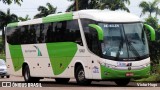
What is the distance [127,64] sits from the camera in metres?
20.7

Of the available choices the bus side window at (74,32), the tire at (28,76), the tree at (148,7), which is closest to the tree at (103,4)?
the tree at (148,7)

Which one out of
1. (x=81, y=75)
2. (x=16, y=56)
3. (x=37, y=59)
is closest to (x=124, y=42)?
(x=81, y=75)

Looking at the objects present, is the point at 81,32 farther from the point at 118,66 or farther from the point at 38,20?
the point at 38,20

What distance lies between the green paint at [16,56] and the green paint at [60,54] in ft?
11.8

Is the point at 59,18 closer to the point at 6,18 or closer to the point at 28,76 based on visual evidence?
the point at 28,76

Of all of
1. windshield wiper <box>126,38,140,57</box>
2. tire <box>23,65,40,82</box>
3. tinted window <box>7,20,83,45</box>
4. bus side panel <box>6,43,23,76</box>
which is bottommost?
tire <box>23,65,40,82</box>

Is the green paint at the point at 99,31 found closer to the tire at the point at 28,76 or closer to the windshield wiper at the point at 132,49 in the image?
the windshield wiper at the point at 132,49

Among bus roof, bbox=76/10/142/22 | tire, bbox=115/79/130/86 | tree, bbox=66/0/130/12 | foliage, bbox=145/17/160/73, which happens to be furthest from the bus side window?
tree, bbox=66/0/130/12

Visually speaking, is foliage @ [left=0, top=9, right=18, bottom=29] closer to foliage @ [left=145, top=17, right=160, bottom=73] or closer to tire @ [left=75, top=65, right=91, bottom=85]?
foliage @ [left=145, top=17, right=160, bottom=73]

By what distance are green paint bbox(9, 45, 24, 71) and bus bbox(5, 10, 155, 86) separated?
2.30 m

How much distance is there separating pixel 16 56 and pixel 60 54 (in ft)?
17.9

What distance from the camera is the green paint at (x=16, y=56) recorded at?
28203mm

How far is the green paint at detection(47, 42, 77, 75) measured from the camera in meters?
23.0

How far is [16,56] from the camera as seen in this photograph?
28734mm
